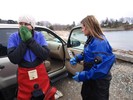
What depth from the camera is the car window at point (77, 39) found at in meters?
4.19

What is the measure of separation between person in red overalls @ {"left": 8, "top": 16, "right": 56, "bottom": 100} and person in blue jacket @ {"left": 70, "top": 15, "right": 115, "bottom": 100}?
0.51 metres

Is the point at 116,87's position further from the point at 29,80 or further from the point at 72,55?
the point at 29,80

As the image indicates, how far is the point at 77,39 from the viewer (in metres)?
4.45

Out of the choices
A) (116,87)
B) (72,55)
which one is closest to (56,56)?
(72,55)

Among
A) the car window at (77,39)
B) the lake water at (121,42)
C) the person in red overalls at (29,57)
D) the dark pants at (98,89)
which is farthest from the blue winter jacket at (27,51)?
the lake water at (121,42)

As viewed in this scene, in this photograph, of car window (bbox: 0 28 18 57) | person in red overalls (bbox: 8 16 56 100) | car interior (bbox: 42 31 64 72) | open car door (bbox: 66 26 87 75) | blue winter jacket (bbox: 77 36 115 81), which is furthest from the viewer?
car interior (bbox: 42 31 64 72)

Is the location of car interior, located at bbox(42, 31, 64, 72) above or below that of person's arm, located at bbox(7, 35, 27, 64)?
below

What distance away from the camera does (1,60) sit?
10.1 ft

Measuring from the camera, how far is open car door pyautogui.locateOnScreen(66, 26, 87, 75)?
13.5 ft

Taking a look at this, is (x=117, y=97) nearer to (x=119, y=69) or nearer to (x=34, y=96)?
(x=119, y=69)

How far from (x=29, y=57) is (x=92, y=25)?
0.91m

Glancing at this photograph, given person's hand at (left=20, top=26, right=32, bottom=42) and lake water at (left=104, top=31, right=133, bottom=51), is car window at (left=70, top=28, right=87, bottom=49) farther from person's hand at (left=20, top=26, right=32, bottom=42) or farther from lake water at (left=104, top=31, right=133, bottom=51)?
lake water at (left=104, top=31, right=133, bottom=51)

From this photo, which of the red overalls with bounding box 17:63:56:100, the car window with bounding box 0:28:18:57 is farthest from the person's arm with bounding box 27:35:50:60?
the car window with bounding box 0:28:18:57

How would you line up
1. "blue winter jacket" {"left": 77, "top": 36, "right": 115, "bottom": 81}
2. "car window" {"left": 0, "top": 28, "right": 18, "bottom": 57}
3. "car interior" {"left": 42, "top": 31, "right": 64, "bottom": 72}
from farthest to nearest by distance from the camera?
"car interior" {"left": 42, "top": 31, "right": 64, "bottom": 72} → "car window" {"left": 0, "top": 28, "right": 18, "bottom": 57} → "blue winter jacket" {"left": 77, "top": 36, "right": 115, "bottom": 81}
